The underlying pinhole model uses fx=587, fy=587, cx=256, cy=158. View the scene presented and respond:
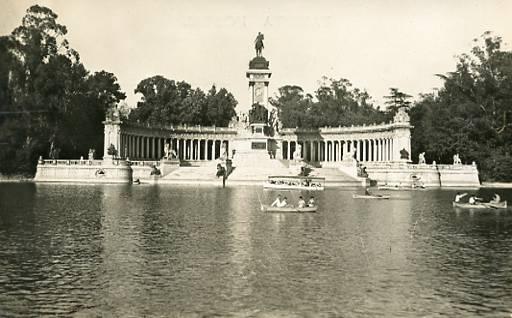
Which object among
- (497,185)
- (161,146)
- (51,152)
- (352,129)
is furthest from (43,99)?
(497,185)

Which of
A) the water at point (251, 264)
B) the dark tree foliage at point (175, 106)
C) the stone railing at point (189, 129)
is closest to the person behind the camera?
the water at point (251, 264)

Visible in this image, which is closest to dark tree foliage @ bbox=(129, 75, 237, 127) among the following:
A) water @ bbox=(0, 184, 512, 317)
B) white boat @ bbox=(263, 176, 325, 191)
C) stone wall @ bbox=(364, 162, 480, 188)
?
stone wall @ bbox=(364, 162, 480, 188)

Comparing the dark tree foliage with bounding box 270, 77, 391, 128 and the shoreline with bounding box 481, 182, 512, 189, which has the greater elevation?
the dark tree foliage with bounding box 270, 77, 391, 128

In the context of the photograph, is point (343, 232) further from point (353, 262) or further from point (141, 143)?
point (141, 143)

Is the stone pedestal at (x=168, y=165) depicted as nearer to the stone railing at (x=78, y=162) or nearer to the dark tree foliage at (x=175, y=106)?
the stone railing at (x=78, y=162)

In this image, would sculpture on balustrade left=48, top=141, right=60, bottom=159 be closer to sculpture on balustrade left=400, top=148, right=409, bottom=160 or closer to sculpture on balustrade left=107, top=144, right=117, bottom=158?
sculpture on balustrade left=107, top=144, right=117, bottom=158

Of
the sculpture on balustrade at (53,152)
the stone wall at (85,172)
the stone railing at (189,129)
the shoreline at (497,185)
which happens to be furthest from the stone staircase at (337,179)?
the sculpture on balustrade at (53,152)

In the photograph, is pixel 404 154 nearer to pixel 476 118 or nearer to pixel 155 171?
pixel 476 118
